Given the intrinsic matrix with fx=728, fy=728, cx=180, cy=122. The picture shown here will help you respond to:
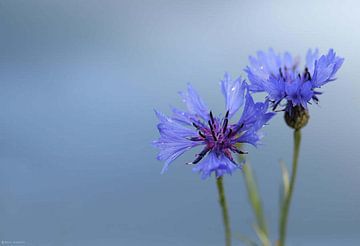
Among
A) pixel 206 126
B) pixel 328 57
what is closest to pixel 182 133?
pixel 206 126

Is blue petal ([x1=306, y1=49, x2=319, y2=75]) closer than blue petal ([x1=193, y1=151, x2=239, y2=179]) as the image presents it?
No

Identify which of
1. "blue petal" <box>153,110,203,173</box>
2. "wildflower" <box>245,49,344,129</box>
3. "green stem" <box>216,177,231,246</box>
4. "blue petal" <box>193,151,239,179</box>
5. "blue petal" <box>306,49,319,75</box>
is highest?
"blue petal" <box>306,49,319,75</box>

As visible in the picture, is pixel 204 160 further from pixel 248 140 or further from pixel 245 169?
pixel 245 169

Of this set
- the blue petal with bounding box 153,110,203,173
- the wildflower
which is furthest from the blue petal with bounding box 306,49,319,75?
the blue petal with bounding box 153,110,203,173

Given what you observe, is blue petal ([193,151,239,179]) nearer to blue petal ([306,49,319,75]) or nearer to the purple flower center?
the purple flower center

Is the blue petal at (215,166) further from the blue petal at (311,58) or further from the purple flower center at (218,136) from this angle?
the blue petal at (311,58)

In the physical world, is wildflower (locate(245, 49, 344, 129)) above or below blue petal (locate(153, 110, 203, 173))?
above

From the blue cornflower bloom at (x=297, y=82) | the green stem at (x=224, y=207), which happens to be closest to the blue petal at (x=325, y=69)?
the blue cornflower bloom at (x=297, y=82)

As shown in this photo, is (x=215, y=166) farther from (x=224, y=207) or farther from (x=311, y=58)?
(x=311, y=58)
